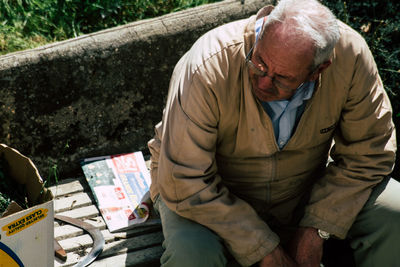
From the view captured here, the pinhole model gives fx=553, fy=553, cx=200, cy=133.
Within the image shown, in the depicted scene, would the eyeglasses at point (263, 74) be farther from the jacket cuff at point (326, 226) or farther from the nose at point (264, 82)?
the jacket cuff at point (326, 226)

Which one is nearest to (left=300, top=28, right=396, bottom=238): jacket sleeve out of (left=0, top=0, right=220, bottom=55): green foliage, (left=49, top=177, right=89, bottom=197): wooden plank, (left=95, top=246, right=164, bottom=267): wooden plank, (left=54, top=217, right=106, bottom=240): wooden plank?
(left=95, top=246, right=164, bottom=267): wooden plank

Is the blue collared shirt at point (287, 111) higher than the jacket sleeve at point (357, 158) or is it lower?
higher

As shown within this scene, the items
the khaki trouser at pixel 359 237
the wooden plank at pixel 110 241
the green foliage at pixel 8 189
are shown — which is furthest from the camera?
the wooden plank at pixel 110 241

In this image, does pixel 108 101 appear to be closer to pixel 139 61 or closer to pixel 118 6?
pixel 139 61

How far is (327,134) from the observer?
268 centimetres

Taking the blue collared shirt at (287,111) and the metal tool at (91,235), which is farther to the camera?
the metal tool at (91,235)

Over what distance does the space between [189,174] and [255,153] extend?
358 millimetres

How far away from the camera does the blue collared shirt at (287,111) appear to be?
2490 mm

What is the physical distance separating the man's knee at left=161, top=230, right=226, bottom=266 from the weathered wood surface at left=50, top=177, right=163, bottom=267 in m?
0.52

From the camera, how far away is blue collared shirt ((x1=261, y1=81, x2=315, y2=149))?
98.0 inches

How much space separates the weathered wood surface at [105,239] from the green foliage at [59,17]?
3.88ft

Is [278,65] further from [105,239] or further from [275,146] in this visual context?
[105,239]

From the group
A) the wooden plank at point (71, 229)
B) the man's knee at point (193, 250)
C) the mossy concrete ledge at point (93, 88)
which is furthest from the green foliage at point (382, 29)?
the wooden plank at point (71, 229)

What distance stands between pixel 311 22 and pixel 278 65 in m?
0.21
